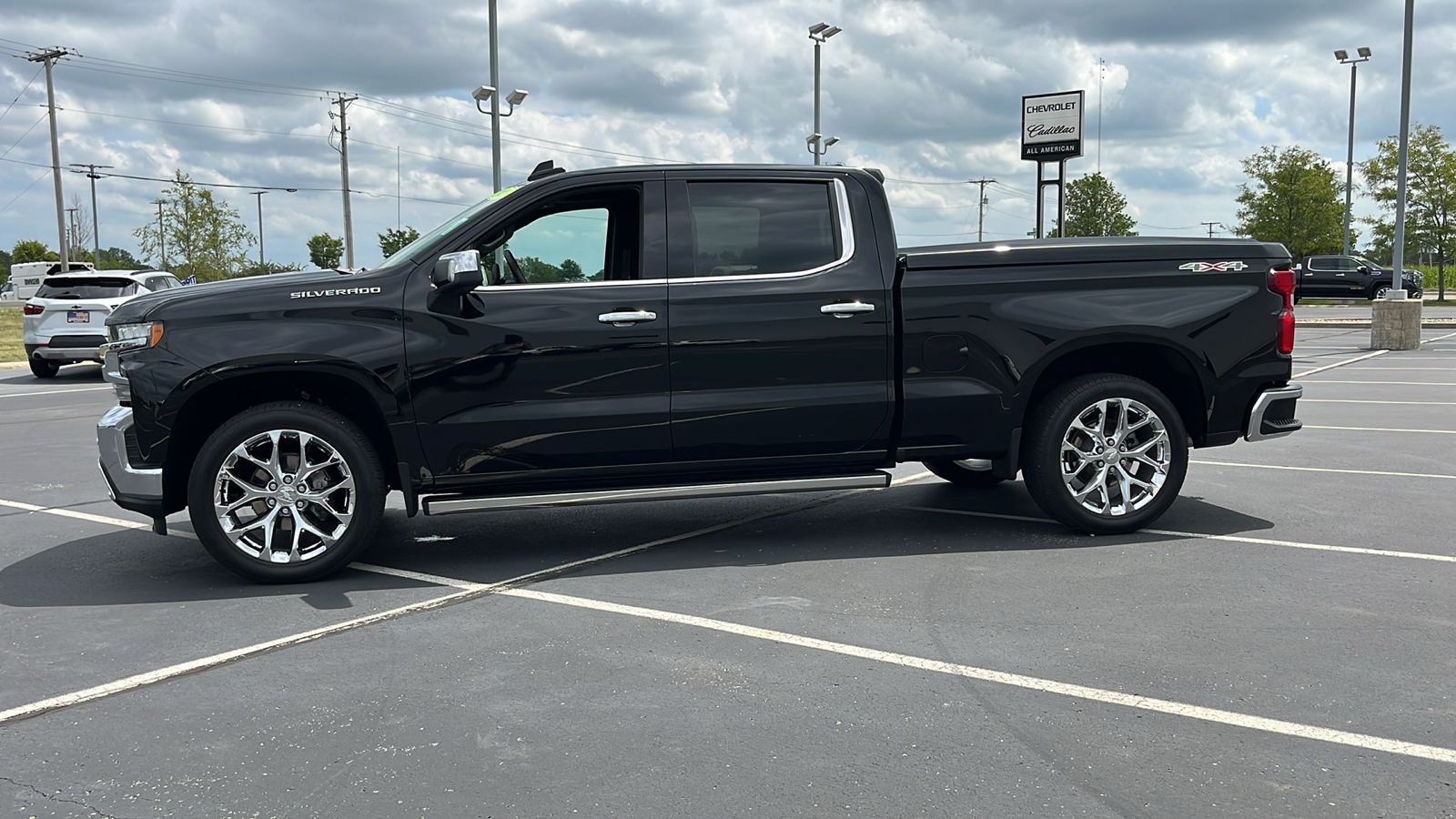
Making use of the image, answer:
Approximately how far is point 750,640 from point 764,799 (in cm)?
144

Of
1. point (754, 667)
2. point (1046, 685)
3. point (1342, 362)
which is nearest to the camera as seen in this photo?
point (1046, 685)

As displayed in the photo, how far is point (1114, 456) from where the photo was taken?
648 centimetres

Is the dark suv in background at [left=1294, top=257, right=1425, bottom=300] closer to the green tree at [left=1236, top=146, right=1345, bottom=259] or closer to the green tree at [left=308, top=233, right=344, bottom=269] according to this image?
the green tree at [left=1236, top=146, right=1345, bottom=259]

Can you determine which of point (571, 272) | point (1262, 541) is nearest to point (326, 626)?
point (571, 272)

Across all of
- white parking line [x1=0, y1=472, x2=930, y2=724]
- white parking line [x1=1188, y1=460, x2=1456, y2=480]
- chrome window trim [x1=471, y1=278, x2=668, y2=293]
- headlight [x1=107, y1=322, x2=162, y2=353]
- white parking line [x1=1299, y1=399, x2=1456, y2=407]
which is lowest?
white parking line [x1=0, y1=472, x2=930, y2=724]

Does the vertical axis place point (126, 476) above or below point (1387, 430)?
above

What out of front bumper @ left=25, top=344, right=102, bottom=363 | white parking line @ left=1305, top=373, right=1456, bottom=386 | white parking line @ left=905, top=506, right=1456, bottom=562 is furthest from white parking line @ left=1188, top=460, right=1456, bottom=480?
front bumper @ left=25, top=344, right=102, bottom=363

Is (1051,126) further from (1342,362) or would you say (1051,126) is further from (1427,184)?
(1427,184)

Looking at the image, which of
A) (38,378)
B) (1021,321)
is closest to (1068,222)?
(38,378)

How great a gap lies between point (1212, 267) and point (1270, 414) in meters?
0.90

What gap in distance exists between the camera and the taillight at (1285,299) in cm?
659

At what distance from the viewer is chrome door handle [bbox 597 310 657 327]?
19.1 ft

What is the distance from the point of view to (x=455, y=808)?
322 cm

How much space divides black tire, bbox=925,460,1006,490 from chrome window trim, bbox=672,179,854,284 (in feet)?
7.21
